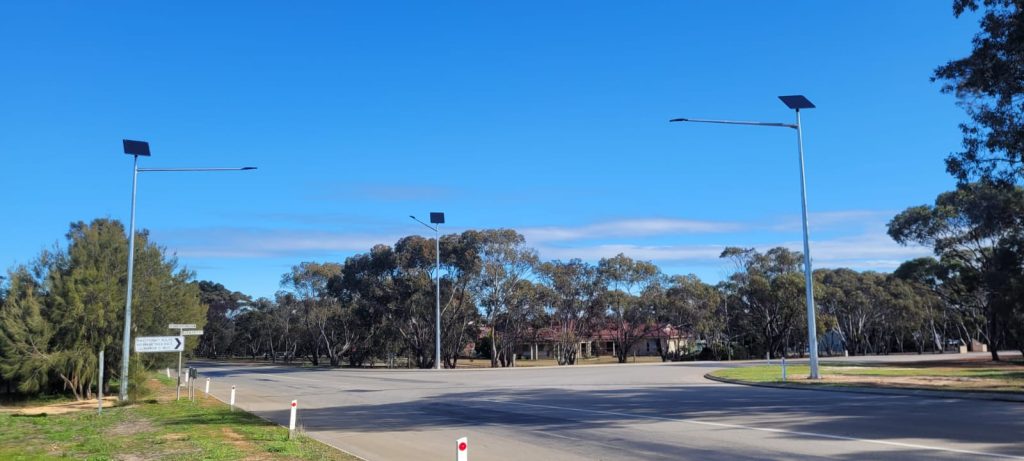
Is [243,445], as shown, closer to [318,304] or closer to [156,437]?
[156,437]

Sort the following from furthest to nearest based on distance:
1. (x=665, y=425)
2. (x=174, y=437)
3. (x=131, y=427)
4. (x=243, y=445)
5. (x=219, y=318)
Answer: (x=219, y=318) < (x=131, y=427) < (x=665, y=425) < (x=174, y=437) < (x=243, y=445)

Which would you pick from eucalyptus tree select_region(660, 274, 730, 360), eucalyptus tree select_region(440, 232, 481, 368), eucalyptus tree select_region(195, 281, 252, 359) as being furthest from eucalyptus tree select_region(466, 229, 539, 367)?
eucalyptus tree select_region(195, 281, 252, 359)

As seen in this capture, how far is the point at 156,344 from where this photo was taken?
21984 millimetres

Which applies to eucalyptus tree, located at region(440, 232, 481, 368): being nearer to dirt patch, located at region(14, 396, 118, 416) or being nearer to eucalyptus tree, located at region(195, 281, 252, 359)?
dirt patch, located at region(14, 396, 118, 416)

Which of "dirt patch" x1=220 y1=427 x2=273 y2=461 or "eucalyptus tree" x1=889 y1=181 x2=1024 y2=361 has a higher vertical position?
"eucalyptus tree" x1=889 y1=181 x2=1024 y2=361

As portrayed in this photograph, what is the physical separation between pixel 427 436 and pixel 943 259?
184 feet

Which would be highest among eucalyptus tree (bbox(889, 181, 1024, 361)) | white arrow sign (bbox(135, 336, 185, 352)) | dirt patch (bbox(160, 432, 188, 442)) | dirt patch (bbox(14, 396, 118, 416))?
eucalyptus tree (bbox(889, 181, 1024, 361))

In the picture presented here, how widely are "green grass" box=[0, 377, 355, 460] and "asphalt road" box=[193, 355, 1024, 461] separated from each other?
3.58 ft

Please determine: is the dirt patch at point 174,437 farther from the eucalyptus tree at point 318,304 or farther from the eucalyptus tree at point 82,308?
the eucalyptus tree at point 318,304

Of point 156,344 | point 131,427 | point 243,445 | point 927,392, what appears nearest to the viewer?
point 243,445

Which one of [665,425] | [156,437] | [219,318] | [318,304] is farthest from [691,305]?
[219,318]

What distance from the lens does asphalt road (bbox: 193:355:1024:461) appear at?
35.0 ft

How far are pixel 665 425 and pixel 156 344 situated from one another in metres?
16.3

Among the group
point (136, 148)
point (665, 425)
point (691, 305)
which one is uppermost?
point (136, 148)
